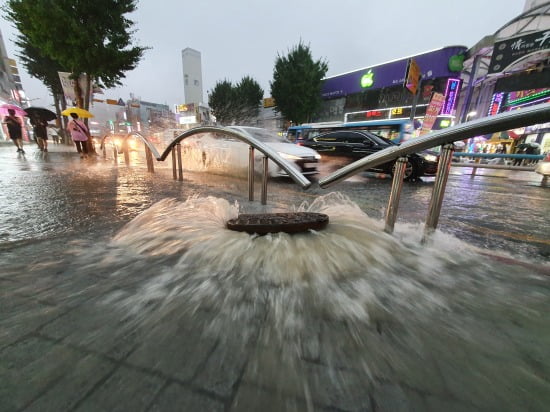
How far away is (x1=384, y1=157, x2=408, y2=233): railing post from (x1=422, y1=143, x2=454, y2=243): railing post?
280 millimetres

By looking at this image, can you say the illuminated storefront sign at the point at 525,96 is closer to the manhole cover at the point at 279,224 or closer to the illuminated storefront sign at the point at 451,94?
the illuminated storefront sign at the point at 451,94

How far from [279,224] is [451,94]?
28.0 m

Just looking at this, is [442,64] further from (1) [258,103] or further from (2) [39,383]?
(2) [39,383]

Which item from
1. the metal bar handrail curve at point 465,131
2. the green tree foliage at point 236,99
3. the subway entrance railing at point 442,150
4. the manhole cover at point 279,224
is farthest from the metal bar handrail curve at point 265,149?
the green tree foliage at point 236,99

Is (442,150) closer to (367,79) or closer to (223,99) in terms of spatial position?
(367,79)

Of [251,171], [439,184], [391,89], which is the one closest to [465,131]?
[439,184]

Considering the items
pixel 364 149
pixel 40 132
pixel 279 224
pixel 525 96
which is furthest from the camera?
pixel 525 96

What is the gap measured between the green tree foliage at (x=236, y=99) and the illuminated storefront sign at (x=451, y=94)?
22.8m

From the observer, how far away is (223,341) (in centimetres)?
114

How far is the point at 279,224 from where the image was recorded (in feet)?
6.97

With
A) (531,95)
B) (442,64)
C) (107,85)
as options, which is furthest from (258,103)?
(531,95)

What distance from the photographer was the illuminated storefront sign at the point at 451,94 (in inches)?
876

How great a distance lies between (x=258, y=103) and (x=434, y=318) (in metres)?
39.7

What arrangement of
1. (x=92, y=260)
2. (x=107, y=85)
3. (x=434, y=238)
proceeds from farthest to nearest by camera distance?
(x=107, y=85), (x=434, y=238), (x=92, y=260)
